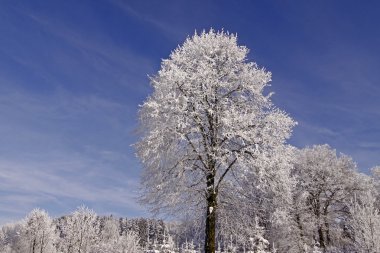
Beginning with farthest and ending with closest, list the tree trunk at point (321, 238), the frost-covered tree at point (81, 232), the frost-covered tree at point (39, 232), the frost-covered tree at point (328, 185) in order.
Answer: the frost-covered tree at point (39, 232) < the frost-covered tree at point (81, 232) < the frost-covered tree at point (328, 185) < the tree trunk at point (321, 238)

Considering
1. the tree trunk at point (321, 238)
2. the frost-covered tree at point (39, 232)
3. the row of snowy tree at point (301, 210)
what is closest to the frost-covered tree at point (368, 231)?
the row of snowy tree at point (301, 210)

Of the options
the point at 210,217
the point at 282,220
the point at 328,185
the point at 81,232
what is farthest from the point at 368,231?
the point at 81,232

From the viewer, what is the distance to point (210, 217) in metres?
17.9

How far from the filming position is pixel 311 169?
48.8 metres

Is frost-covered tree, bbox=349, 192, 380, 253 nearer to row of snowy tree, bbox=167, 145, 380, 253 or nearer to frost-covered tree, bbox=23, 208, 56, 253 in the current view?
row of snowy tree, bbox=167, 145, 380, 253

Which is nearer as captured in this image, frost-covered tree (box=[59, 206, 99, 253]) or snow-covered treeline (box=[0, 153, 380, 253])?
snow-covered treeline (box=[0, 153, 380, 253])

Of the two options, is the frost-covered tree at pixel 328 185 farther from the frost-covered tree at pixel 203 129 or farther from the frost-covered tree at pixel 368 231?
the frost-covered tree at pixel 203 129

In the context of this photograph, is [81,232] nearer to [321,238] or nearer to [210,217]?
[321,238]

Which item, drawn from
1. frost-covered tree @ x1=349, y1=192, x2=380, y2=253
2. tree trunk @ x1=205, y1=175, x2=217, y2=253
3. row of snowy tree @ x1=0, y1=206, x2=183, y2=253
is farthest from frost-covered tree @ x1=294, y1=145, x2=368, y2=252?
tree trunk @ x1=205, y1=175, x2=217, y2=253

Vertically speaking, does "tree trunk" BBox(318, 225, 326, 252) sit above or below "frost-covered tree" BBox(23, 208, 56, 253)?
below

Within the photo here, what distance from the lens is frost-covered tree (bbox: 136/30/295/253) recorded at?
17.4 m

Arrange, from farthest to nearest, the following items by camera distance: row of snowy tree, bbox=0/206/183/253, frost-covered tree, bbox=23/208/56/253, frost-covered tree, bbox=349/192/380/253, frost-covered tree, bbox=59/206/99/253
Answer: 1. frost-covered tree, bbox=23/208/56/253
2. frost-covered tree, bbox=59/206/99/253
3. row of snowy tree, bbox=0/206/183/253
4. frost-covered tree, bbox=349/192/380/253

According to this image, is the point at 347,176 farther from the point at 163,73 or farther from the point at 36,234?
the point at 36,234

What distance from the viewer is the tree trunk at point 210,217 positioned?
58.0ft
